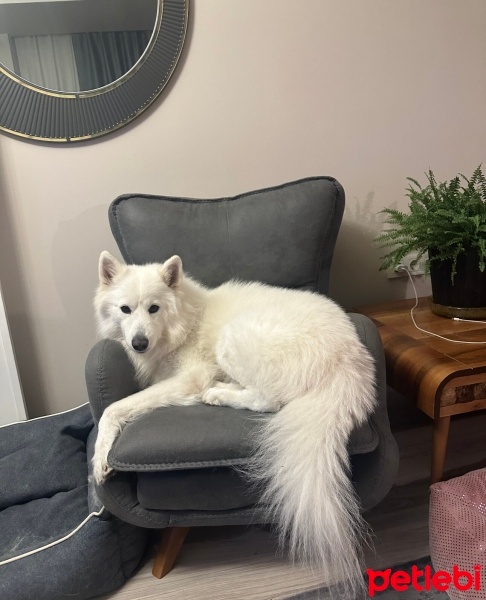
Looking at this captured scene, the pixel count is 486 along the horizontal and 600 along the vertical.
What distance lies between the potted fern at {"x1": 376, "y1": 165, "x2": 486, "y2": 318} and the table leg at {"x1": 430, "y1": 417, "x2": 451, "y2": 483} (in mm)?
526

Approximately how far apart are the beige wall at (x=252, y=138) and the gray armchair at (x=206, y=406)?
0.28m

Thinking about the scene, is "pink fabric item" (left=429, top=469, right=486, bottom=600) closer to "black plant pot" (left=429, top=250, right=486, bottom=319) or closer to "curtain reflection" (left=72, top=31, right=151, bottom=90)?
"black plant pot" (left=429, top=250, right=486, bottom=319)

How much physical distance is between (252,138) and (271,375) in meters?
1.20

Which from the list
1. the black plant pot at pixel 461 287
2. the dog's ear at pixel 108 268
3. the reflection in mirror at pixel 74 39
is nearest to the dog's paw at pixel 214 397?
the dog's ear at pixel 108 268

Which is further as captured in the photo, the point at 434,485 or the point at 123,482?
the point at 434,485

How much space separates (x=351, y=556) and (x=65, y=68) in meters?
1.99

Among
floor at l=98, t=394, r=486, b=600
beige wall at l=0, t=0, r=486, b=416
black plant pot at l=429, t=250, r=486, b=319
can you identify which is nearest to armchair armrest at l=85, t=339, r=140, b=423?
floor at l=98, t=394, r=486, b=600

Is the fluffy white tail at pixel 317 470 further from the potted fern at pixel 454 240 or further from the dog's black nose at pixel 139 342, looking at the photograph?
the potted fern at pixel 454 240

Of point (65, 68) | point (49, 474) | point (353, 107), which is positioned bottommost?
point (49, 474)

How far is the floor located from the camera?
1353 millimetres

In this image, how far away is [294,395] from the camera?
1.26 m

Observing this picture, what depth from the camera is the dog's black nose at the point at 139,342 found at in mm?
1412

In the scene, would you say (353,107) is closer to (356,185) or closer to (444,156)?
(356,185)

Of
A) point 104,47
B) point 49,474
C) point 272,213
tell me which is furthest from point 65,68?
point 49,474
